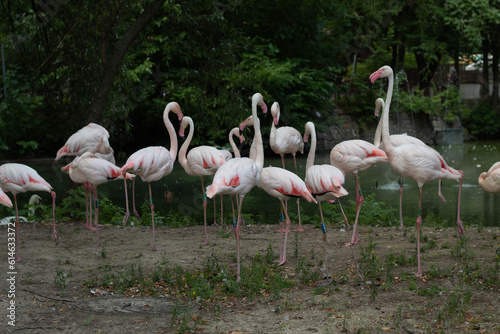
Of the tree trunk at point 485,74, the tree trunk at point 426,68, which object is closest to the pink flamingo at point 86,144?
the tree trunk at point 426,68

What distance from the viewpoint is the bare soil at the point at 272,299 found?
14.0ft

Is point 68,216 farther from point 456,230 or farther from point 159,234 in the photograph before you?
point 456,230

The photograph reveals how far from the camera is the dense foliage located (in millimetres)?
9352

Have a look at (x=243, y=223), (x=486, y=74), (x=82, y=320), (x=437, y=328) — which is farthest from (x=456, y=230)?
(x=486, y=74)

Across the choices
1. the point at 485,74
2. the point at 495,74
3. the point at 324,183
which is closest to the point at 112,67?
the point at 324,183

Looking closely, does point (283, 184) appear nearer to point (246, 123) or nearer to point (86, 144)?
point (246, 123)

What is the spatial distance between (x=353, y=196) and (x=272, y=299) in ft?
20.9

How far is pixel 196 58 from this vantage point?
11.1m

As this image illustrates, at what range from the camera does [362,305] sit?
466 cm

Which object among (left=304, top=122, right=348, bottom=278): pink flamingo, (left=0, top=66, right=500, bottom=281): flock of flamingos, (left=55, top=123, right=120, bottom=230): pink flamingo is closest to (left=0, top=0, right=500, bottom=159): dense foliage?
(left=55, top=123, right=120, bottom=230): pink flamingo

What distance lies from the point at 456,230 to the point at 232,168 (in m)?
→ 3.19

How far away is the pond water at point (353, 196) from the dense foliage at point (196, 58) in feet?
4.54

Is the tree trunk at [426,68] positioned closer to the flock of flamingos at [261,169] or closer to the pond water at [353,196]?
the pond water at [353,196]

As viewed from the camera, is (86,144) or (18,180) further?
(86,144)
